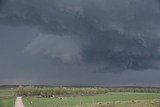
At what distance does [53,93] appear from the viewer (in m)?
176

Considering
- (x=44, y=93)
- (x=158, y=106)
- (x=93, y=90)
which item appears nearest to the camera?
(x=158, y=106)

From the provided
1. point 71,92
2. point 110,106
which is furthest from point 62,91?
point 110,106

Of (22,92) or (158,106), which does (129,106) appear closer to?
(158,106)

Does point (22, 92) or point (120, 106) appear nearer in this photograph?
point (120, 106)

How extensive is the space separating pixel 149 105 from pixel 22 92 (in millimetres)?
114676

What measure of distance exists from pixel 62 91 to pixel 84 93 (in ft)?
34.8

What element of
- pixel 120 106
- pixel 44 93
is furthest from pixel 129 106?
pixel 44 93

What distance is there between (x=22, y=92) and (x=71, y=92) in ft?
76.4

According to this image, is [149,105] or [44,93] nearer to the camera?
[149,105]

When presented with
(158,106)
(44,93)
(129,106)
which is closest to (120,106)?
(129,106)

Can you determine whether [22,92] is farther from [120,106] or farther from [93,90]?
[120,106]

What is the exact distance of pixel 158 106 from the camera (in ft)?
222

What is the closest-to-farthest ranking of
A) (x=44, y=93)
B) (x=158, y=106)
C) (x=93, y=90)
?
(x=158, y=106) → (x=44, y=93) → (x=93, y=90)

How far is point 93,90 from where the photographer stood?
185375 millimetres
